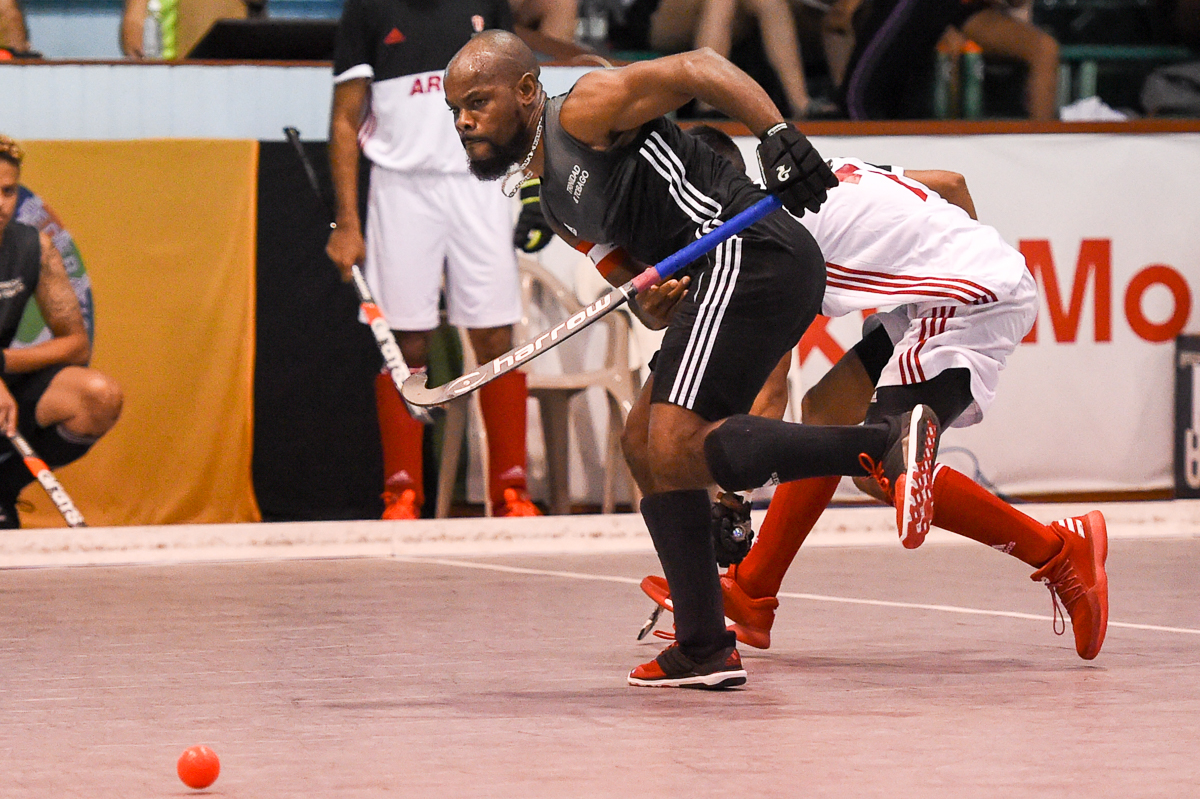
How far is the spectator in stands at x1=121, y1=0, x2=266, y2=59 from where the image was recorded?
7930mm

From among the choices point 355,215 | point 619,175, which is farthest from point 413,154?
point 619,175

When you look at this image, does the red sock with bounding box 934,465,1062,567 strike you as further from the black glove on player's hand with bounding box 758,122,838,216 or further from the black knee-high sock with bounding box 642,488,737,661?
the black glove on player's hand with bounding box 758,122,838,216

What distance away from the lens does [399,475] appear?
7055 mm

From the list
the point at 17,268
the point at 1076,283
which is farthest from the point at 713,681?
the point at 1076,283

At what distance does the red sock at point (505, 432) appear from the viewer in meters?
7.03

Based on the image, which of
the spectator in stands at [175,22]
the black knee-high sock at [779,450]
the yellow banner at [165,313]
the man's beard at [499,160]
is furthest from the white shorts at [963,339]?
the spectator in stands at [175,22]

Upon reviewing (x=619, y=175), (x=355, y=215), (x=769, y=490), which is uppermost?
(x=619, y=175)

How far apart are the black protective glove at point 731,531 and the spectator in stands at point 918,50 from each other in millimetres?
4056

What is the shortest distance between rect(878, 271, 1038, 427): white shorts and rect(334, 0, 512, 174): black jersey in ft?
9.70

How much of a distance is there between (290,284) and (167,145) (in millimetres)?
762

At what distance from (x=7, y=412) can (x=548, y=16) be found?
3.18 m

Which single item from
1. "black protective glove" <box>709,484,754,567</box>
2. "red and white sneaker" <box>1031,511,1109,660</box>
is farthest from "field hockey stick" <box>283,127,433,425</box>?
"red and white sneaker" <box>1031,511,1109,660</box>

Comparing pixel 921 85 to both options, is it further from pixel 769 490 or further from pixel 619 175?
pixel 619 175

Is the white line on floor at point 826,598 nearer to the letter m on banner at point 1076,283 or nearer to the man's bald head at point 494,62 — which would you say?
the man's bald head at point 494,62
